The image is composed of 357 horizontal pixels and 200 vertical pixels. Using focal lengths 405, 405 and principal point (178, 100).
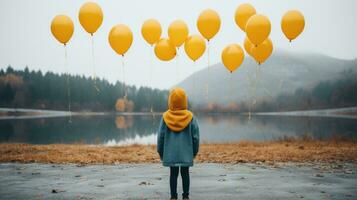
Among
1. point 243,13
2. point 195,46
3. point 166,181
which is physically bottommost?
point 166,181

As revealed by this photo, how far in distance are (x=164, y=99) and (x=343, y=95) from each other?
59331 mm

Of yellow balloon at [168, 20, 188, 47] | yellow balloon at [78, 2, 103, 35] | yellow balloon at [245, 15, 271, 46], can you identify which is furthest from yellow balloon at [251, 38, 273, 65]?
yellow balloon at [78, 2, 103, 35]

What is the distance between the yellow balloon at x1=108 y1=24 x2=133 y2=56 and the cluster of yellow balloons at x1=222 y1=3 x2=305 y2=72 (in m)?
3.60

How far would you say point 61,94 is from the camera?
408 feet

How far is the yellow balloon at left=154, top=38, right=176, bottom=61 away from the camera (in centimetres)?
1566

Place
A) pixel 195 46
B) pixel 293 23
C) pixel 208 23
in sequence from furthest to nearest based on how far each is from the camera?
pixel 195 46 < pixel 208 23 < pixel 293 23

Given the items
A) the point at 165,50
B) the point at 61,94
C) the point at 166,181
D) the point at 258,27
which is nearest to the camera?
the point at 166,181

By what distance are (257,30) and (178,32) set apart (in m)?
3.16

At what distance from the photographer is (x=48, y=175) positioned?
34.0 ft

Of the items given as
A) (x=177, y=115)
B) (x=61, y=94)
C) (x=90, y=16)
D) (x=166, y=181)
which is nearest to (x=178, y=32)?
→ (x=90, y=16)

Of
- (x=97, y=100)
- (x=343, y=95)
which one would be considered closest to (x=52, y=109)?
(x=97, y=100)

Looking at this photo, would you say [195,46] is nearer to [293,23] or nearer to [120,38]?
[120,38]

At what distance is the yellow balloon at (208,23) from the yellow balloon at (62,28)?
465cm

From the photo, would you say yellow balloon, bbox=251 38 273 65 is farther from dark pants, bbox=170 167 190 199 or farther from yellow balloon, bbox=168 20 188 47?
dark pants, bbox=170 167 190 199
